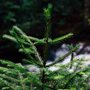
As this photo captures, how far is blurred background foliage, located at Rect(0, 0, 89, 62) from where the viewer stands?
12625 millimetres

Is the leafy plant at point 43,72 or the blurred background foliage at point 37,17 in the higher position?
the blurred background foliage at point 37,17

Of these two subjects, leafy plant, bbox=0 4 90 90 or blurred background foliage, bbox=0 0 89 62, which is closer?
leafy plant, bbox=0 4 90 90

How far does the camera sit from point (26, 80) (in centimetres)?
345

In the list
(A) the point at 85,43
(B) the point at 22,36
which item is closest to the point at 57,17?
(A) the point at 85,43

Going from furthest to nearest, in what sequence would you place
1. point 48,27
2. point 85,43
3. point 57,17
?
point 57,17, point 85,43, point 48,27

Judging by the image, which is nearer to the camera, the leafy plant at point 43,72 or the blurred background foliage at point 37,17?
the leafy plant at point 43,72

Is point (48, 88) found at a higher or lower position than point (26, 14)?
lower

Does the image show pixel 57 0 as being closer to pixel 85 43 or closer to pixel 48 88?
pixel 85 43

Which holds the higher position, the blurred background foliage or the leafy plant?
the blurred background foliage

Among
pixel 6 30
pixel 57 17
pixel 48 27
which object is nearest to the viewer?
pixel 48 27

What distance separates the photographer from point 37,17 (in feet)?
46.7

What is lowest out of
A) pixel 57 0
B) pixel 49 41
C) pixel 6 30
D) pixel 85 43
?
pixel 49 41

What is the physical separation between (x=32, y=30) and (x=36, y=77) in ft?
33.3

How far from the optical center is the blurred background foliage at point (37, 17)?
12625 mm
